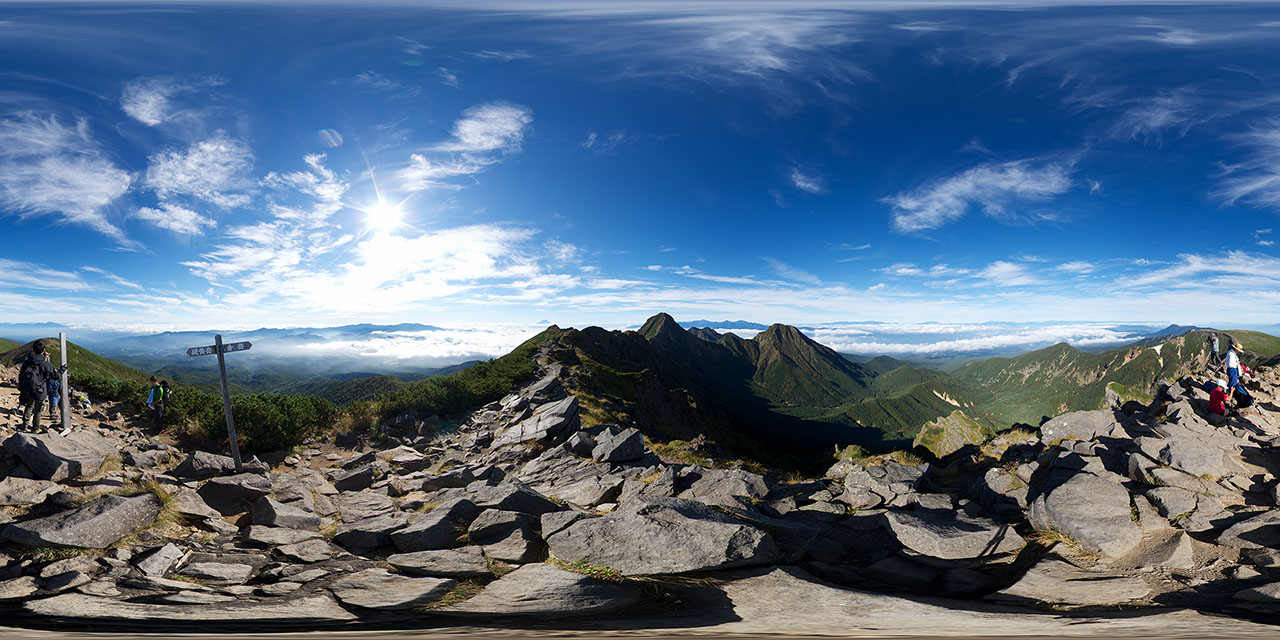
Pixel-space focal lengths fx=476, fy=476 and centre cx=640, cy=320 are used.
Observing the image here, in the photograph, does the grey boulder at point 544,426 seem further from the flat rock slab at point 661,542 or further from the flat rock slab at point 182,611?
the flat rock slab at point 182,611

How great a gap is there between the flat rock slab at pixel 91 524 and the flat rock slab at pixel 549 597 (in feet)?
21.4

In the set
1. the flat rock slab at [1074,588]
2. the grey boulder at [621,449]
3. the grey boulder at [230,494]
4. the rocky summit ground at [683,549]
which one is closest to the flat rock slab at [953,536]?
the rocky summit ground at [683,549]

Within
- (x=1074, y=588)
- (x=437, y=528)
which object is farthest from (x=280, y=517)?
(x=1074, y=588)

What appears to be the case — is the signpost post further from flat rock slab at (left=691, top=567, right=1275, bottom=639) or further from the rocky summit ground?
flat rock slab at (left=691, top=567, right=1275, bottom=639)

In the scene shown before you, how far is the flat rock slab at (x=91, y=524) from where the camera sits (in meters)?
7.40

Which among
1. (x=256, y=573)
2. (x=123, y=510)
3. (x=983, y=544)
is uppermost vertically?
(x=123, y=510)

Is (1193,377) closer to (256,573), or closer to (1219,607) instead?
(1219,607)

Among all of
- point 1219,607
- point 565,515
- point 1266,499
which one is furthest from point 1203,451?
point 565,515

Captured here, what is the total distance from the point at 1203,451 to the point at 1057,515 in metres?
5.09

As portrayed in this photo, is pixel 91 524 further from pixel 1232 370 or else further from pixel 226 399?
pixel 1232 370

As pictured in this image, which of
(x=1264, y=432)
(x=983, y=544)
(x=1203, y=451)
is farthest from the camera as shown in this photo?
(x=1264, y=432)

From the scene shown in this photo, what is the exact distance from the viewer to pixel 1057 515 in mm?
9523

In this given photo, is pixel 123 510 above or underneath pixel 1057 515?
above

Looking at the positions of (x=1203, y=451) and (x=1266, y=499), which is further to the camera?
(x=1203, y=451)
